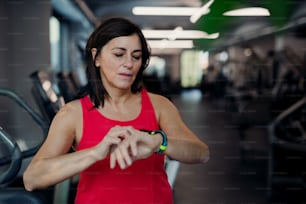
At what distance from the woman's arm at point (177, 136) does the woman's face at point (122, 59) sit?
0.27 ft

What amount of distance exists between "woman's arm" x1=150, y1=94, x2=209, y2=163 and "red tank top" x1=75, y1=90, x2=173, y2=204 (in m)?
0.03

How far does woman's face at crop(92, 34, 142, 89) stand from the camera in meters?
0.61

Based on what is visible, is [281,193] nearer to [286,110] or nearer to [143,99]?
[286,110]

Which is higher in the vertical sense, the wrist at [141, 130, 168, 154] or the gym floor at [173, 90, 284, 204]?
the wrist at [141, 130, 168, 154]

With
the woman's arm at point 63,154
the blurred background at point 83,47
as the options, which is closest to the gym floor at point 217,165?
the blurred background at point 83,47

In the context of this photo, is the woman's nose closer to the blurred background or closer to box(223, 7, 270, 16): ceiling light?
the blurred background

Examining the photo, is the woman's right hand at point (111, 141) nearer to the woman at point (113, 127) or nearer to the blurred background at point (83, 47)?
the woman at point (113, 127)

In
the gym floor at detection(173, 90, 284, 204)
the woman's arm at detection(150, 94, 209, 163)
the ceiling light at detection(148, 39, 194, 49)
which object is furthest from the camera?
the gym floor at detection(173, 90, 284, 204)

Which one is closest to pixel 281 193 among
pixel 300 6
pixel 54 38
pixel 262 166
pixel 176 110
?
pixel 262 166

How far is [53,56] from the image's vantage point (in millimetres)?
872

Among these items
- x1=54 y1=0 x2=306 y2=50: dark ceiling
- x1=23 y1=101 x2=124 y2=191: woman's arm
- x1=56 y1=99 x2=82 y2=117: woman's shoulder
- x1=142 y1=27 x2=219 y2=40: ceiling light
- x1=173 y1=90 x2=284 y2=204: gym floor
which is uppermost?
x1=54 y1=0 x2=306 y2=50: dark ceiling

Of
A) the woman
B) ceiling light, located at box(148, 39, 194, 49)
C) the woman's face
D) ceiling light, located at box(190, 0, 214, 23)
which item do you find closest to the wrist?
the woman

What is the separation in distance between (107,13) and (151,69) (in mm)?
132

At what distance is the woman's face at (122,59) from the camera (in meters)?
0.61
